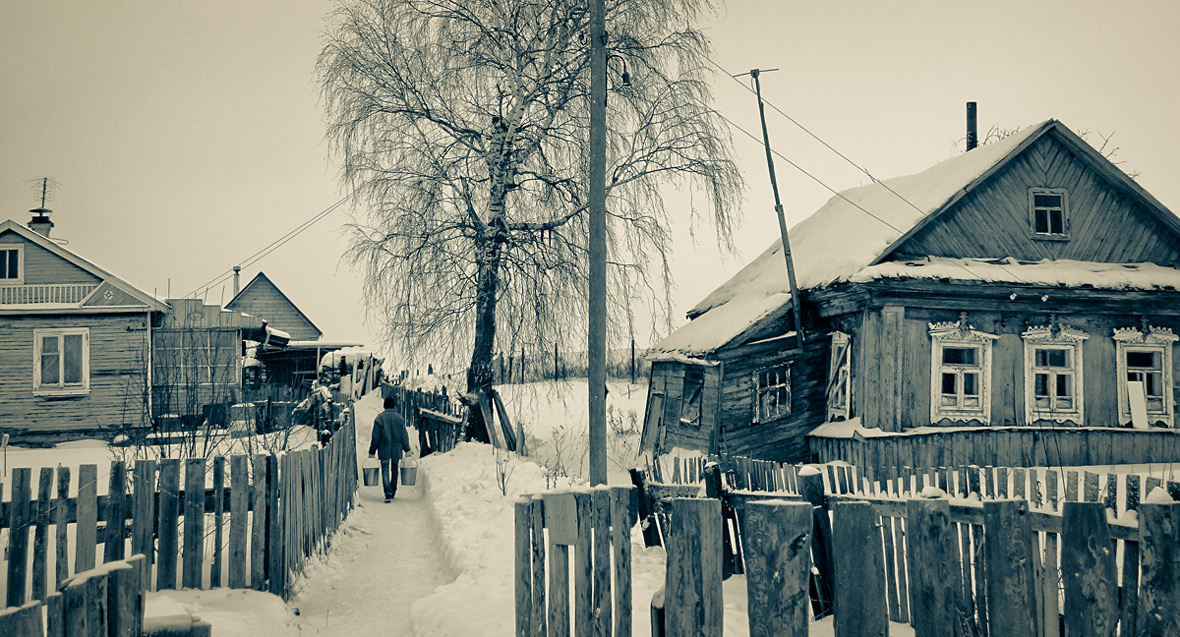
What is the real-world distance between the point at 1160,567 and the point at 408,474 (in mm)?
11968

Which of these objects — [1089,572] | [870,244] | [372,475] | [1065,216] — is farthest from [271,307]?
[1089,572]

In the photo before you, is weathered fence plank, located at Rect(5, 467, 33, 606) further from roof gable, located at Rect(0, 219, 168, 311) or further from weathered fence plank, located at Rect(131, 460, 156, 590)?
roof gable, located at Rect(0, 219, 168, 311)

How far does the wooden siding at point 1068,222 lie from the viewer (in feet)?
51.8

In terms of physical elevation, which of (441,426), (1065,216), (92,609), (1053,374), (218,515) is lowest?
(441,426)

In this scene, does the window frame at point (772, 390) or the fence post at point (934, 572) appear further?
the window frame at point (772, 390)

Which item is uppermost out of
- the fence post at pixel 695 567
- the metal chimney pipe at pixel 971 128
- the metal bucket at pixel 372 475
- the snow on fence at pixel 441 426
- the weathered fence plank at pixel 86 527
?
the metal chimney pipe at pixel 971 128

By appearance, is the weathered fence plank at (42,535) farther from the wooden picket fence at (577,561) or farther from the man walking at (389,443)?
the man walking at (389,443)

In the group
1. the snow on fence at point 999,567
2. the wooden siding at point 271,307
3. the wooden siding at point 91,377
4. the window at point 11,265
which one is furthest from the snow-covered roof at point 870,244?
the wooden siding at point 271,307

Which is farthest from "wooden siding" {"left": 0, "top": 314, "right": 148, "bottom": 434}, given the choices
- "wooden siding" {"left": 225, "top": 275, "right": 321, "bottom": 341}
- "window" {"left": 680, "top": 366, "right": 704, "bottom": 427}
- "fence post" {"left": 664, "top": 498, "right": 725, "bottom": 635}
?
"wooden siding" {"left": 225, "top": 275, "right": 321, "bottom": 341}

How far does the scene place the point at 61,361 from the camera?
2281 cm

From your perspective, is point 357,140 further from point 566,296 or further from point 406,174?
point 566,296

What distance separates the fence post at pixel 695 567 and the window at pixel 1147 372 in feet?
52.4

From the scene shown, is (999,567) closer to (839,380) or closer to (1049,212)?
(839,380)

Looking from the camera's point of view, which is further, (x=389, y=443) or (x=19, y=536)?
(x=389, y=443)
